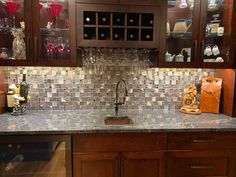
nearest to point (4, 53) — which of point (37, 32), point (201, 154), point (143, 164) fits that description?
point (37, 32)

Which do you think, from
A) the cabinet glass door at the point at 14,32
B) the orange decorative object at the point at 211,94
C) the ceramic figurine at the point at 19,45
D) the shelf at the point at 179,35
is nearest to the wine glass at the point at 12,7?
the cabinet glass door at the point at 14,32

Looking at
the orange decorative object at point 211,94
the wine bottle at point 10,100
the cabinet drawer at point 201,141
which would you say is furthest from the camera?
the orange decorative object at point 211,94

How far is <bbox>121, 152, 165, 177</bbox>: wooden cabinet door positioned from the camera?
6.11 ft

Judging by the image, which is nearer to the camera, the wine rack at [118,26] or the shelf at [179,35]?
the wine rack at [118,26]

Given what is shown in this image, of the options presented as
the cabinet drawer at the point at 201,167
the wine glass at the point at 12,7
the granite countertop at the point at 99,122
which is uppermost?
the wine glass at the point at 12,7

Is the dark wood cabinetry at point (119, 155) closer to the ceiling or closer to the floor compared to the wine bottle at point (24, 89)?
closer to the floor

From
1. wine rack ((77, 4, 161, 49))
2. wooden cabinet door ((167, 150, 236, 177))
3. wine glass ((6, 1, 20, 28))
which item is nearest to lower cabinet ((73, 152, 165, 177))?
wooden cabinet door ((167, 150, 236, 177))

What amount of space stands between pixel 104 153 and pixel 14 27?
139 centimetres

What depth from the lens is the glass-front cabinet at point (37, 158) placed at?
179cm

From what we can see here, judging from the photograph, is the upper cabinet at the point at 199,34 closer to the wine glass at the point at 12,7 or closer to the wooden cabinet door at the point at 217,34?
the wooden cabinet door at the point at 217,34

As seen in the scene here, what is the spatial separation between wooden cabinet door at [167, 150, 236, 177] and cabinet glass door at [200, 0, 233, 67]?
2.77ft

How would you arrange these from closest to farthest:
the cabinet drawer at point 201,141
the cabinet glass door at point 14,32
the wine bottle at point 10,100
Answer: the cabinet drawer at point 201,141, the cabinet glass door at point 14,32, the wine bottle at point 10,100

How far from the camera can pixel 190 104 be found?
2.40 meters

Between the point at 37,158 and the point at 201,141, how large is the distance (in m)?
1.39
